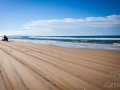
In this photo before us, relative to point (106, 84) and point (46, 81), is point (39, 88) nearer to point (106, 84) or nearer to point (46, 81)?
point (46, 81)

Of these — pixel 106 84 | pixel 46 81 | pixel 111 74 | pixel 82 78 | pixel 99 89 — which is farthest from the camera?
pixel 111 74

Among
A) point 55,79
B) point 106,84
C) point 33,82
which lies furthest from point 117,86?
point 33,82

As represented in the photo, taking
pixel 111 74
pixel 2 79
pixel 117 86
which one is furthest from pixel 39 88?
pixel 111 74

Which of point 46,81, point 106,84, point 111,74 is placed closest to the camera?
point 106,84

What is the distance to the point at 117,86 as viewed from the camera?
343 cm

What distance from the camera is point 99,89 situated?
3256mm

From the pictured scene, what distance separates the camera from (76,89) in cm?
327

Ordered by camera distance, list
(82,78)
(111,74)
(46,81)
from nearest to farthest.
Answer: (46,81), (82,78), (111,74)

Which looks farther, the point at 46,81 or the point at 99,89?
the point at 46,81

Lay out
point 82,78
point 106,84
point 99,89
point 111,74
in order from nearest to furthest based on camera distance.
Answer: point 99,89
point 106,84
point 82,78
point 111,74

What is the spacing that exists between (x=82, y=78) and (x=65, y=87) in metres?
0.95

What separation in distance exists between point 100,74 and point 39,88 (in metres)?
2.46

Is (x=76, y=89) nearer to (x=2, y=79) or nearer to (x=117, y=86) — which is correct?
(x=117, y=86)

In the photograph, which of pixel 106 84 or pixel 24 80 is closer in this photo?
pixel 106 84
